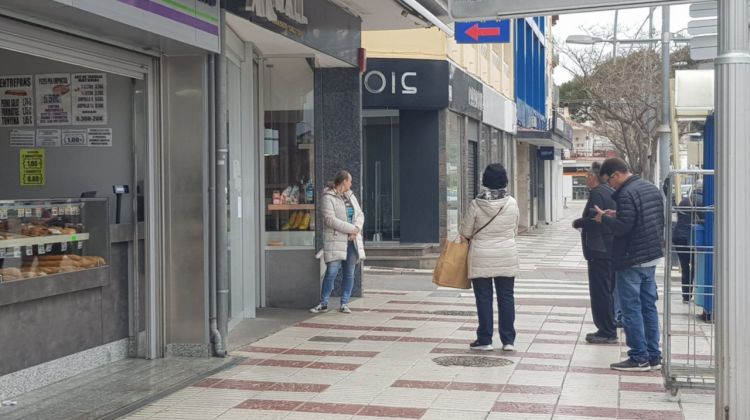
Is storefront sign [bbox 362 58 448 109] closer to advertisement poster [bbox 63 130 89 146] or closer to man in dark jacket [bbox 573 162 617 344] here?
man in dark jacket [bbox 573 162 617 344]

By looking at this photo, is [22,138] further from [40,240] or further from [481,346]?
[481,346]

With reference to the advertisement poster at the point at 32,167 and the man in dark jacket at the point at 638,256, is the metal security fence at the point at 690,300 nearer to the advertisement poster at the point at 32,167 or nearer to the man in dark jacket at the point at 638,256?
the man in dark jacket at the point at 638,256

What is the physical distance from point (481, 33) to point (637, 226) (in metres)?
7.01

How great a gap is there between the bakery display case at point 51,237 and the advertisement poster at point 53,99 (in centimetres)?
109

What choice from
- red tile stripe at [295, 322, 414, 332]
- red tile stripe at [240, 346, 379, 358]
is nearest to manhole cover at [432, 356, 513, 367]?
red tile stripe at [240, 346, 379, 358]

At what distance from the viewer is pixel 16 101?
880cm

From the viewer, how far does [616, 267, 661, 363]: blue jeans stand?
816cm

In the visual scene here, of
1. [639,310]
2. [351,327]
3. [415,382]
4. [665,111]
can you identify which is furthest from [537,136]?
[415,382]

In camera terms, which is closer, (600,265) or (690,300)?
(690,300)

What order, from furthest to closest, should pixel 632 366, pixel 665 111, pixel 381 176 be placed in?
1. pixel 381 176
2. pixel 665 111
3. pixel 632 366

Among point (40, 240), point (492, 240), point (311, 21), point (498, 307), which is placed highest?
point (311, 21)

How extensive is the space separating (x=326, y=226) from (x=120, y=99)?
3.83 metres
